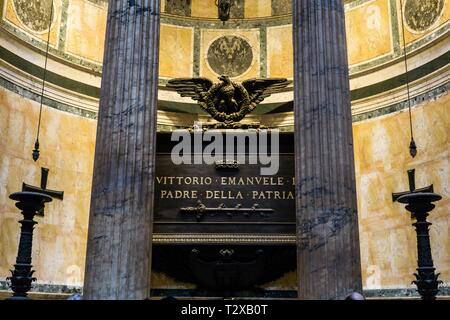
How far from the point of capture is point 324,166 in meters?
8.53

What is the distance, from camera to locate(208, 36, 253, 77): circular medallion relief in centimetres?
1577

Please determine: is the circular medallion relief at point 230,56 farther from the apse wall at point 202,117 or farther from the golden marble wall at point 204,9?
the golden marble wall at point 204,9

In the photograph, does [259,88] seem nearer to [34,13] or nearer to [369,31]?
Result: [369,31]

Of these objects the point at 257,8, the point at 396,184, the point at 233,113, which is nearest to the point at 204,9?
the point at 257,8

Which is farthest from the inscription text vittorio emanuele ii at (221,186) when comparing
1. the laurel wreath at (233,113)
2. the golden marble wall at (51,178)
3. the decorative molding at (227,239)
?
the golden marble wall at (51,178)

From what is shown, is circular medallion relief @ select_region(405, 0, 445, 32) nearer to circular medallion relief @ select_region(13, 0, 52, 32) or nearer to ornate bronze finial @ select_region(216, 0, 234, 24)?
ornate bronze finial @ select_region(216, 0, 234, 24)

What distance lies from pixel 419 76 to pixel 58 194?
27.8ft

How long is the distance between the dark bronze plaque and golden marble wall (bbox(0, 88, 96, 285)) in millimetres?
3289

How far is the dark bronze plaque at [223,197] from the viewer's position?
10242 millimetres

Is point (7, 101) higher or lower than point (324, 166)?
higher

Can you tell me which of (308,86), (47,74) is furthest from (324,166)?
(47,74)
